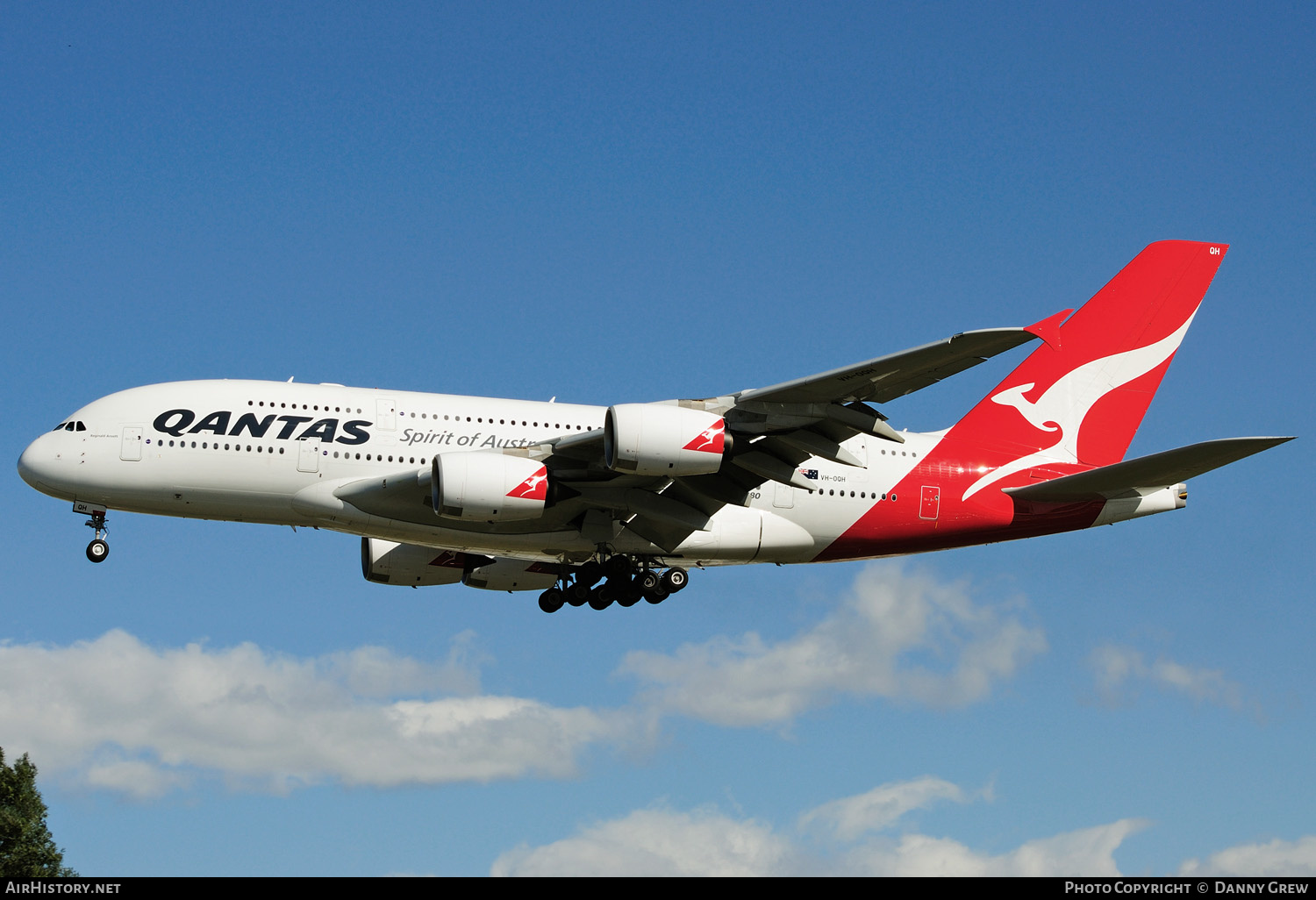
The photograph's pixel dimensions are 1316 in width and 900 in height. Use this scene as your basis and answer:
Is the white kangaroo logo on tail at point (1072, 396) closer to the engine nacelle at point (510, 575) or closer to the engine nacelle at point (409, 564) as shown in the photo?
the engine nacelle at point (510, 575)

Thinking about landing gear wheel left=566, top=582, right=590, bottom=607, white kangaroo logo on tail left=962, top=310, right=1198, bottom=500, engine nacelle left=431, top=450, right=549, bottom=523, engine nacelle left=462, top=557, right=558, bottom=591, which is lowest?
landing gear wheel left=566, top=582, right=590, bottom=607

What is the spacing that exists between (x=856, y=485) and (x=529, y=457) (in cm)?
792

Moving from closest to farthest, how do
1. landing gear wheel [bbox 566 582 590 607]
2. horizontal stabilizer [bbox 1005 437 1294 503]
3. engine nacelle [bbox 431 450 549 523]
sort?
horizontal stabilizer [bbox 1005 437 1294 503], engine nacelle [bbox 431 450 549 523], landing gear wheel [bbox 566 582 590 607]

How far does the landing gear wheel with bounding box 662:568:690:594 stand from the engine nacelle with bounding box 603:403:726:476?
17.0 feet

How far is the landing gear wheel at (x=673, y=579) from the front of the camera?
31250 mm

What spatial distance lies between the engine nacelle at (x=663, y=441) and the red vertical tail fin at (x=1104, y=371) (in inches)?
341

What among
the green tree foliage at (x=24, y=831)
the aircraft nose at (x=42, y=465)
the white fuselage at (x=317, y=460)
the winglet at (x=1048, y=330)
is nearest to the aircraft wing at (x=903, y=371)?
the winglet at (x=1048, y=330)

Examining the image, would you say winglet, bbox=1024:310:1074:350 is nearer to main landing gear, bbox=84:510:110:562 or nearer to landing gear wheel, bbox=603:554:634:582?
landing gear wheel, bbox=603:554:634:582

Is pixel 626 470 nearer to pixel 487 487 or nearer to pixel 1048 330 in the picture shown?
pixel 487 487

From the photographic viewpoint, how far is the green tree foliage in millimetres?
34281

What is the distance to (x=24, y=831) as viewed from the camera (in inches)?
1382

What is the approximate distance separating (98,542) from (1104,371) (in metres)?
25.5

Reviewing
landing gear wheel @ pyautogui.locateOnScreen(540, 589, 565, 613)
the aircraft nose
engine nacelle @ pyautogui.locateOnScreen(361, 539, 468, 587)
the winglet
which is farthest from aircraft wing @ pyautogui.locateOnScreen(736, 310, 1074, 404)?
the aircraft nose
